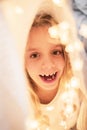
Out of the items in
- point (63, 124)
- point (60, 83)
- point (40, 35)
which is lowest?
point (63, 124)

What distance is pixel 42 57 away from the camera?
34.3 inches

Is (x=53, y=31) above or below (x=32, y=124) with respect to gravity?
above

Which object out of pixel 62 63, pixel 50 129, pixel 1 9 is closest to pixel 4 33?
pixel 1 9

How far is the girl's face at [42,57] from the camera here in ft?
2.86

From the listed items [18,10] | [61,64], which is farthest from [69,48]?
[18,10]

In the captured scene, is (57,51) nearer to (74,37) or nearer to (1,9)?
(74,37)

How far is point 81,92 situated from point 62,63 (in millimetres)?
98

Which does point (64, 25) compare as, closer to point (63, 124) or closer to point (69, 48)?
point (69, 48)

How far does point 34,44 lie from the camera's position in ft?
2.86

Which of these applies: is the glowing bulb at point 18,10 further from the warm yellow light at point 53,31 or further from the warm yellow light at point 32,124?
the warm yellow light at point 32,124

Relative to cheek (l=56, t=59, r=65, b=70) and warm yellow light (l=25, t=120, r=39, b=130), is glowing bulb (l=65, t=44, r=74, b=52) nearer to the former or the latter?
cheek (l=56, t=59, r=65, b=70)

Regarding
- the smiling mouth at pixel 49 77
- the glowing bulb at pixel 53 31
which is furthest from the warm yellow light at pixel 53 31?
the smiling mouth at pixel 49 77

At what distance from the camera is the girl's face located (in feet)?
2.86

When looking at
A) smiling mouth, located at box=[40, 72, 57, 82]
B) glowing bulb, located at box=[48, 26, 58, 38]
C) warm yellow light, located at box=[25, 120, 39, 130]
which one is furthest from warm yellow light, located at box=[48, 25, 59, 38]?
warm yellow light, located at box=[25, 120, 39, 130]
